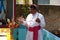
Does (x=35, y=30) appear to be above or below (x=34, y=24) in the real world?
below

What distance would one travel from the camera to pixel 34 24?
26.6 feet

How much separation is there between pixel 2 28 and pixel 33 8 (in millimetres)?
4261

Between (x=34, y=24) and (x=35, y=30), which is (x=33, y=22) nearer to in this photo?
(x=34, y=24)

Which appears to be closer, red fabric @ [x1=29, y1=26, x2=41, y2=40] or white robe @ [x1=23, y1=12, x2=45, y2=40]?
white robe @ [x1=23, y1=12, x2=45, y2=40]

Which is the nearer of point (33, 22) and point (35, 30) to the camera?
point (33, 22)

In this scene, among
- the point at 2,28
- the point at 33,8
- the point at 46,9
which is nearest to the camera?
the point at 33,8

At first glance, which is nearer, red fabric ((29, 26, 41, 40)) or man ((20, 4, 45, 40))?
man ((20, 4, 45, 40))

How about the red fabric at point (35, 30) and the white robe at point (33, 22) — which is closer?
the white robe at point (33, 22)

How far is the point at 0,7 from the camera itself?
12.5 metres

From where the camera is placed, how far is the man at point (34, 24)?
8008 mm

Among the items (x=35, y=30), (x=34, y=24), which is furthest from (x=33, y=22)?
(x=35, y=30)

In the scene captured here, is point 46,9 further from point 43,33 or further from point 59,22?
point 43,33

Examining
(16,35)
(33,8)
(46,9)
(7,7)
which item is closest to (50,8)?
(46,9)

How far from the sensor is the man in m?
8.01
